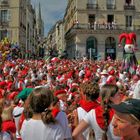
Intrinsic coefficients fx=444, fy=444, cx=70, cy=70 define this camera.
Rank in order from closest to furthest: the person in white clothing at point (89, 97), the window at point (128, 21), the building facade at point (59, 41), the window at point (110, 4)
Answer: the person in white clothing at point (89, 97), the window at point (128, 21), the window at point (110, 4), the building facade at point (59, 41)

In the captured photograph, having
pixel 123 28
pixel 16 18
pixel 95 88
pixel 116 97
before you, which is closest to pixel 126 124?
pixel 116 97

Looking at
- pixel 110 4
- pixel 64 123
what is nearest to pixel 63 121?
pixel 64 123

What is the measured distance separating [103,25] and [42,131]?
56980 millimetres

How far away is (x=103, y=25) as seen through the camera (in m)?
61.3

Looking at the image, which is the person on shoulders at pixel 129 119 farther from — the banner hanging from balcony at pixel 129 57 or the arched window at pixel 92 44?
the arched window at pixel 92 44

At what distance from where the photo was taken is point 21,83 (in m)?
16.7

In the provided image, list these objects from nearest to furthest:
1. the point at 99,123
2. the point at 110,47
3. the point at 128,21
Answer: the point at 99,123 → the point at 110,47 → the point at 128,21

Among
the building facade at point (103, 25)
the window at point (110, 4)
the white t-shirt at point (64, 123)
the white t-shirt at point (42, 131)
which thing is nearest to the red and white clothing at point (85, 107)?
the white t-shirt at point (64, 123)

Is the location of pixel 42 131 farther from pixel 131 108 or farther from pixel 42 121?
pixel 131 108

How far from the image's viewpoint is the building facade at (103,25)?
60906 millimetres

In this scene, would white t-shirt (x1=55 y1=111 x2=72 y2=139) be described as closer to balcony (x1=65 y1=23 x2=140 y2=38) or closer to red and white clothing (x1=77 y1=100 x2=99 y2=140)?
red and white clothing (x1=77 y1=100 x2=99 y2=140)

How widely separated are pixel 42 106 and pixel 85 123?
563 millimetres

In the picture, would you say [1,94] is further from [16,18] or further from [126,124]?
[16,18]

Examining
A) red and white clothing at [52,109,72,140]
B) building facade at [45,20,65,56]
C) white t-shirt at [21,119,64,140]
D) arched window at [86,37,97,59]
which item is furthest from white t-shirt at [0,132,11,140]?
building facade at [45,20,65,56]
